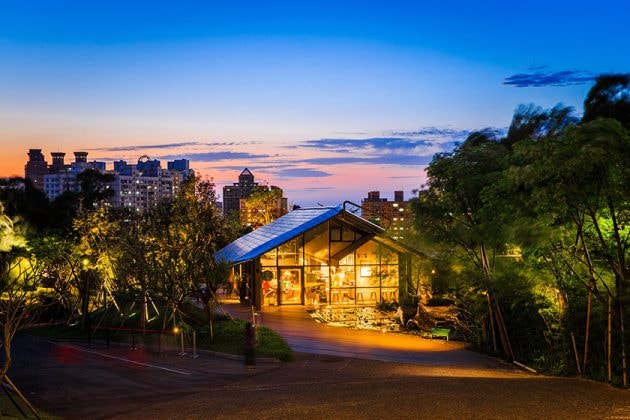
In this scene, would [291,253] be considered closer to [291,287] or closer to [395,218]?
[291,287]

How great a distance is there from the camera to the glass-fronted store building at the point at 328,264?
33.6 meters

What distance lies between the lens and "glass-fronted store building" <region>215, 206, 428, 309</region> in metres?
33.6

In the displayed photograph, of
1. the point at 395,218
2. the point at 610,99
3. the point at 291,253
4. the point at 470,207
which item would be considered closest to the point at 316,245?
the point at 291,253

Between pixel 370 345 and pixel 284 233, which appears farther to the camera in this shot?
pixel 284 233

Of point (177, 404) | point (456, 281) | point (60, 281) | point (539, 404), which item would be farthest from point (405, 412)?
point (60, 281)

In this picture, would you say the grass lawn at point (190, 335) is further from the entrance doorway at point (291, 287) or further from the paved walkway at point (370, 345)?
the entrance doorway at point (291, 287)

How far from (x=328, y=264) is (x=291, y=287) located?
2273mm

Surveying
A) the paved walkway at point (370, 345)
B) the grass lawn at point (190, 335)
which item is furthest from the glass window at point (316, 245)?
the grass lawn at point (190, 335)

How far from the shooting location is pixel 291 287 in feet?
113

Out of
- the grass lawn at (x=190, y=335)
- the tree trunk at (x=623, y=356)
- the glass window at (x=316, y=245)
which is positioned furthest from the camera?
the glass window at (x=316, y=245)

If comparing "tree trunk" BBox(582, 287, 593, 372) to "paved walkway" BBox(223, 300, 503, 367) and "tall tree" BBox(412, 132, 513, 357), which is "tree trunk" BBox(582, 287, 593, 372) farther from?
"paved walkway" BBox(223, 300, 503, 367)

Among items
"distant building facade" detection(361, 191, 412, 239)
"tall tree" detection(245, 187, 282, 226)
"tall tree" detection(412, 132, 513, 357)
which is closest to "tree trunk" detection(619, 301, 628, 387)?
"tall tree" detection(412, 132, 513, 357)

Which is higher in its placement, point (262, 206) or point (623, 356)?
point (262, 206)

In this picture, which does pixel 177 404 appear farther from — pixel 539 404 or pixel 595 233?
pixel 595 233
